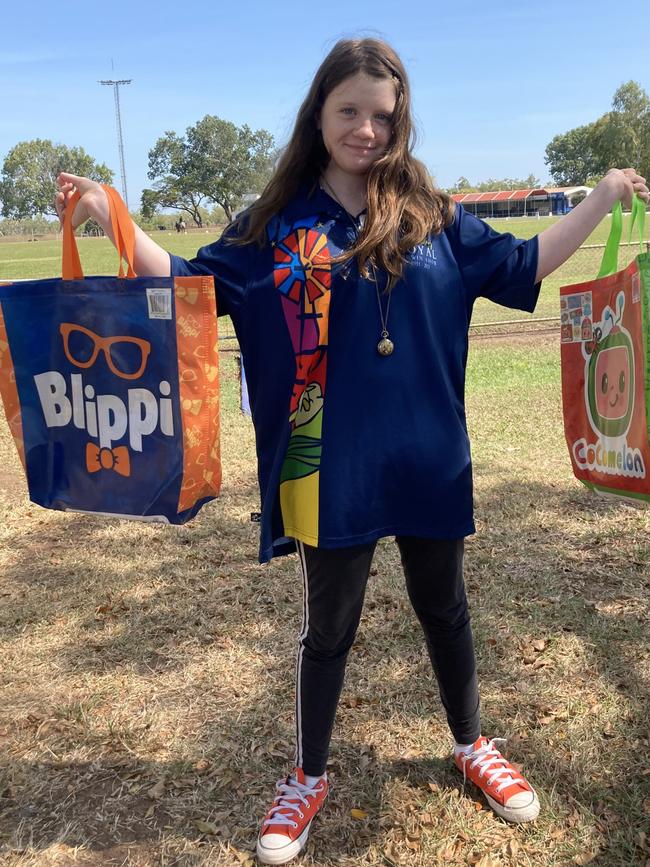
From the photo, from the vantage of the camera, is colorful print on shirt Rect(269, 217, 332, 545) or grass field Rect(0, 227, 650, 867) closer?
colorful print on shirt Rect(269, 217, 332, 545)

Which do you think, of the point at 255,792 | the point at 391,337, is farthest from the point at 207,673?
the point at 391,337

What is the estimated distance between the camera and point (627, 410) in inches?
75.9

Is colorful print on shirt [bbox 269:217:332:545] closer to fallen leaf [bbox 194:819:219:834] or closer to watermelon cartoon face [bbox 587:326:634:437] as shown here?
watermelon cartoon face [bbox 587:326:634:437]

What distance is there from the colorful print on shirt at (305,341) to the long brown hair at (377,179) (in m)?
0.07

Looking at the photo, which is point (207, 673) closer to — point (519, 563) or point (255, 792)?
point (255, 792)

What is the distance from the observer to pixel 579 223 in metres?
1.85

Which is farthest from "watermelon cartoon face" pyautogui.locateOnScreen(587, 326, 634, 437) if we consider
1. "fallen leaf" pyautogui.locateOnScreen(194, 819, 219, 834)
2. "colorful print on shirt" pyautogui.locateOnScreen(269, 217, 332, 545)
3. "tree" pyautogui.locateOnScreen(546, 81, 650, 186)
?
"tree" pyautogui.locateOnScreen(546, 81, 650, 186)

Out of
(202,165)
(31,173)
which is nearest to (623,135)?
(202,165)

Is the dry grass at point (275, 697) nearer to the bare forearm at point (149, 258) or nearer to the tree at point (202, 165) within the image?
the bare forearm at point (149, 258)

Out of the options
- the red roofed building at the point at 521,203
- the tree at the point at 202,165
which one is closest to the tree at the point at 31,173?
the tree at the point at 202,165

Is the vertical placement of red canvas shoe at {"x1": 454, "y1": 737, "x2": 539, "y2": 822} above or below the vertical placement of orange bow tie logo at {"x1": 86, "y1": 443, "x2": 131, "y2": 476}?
below

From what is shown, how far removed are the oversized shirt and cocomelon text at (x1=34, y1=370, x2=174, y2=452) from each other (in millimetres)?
248

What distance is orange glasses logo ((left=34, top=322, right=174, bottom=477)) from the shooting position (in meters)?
1.88

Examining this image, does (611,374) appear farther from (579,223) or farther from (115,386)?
(115,386)
